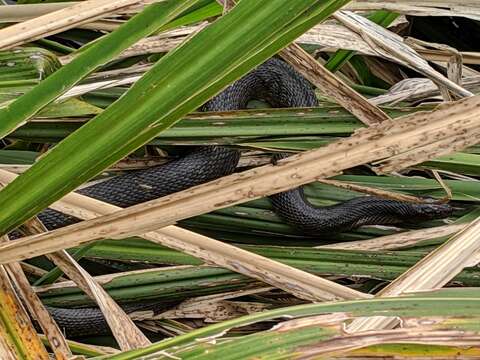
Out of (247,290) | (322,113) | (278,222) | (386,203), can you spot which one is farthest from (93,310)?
(386,203)

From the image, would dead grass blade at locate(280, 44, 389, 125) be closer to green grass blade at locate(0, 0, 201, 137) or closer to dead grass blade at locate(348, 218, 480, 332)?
dead grass blade at locate(348, 218, 480, 332)

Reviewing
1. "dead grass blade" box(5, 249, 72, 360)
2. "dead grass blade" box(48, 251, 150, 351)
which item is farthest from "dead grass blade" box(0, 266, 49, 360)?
"dead grass blade" box(48, 251, 150, 351)

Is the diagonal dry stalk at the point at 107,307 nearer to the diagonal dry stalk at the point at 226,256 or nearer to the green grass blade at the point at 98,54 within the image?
the diagonal dry stalk at the point at 226,256

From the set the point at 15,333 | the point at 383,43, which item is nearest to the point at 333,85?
the point at 383,43

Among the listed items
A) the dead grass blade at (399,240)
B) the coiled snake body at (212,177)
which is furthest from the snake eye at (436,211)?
the dead grass blade at (399,240)

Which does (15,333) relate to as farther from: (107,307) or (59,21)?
(59,21)
